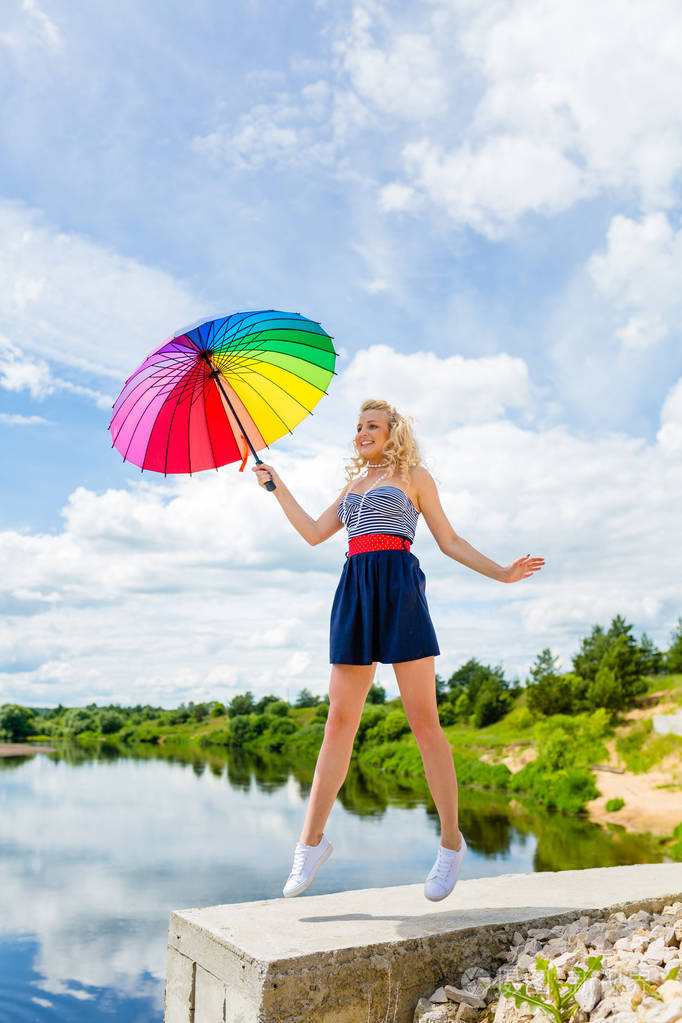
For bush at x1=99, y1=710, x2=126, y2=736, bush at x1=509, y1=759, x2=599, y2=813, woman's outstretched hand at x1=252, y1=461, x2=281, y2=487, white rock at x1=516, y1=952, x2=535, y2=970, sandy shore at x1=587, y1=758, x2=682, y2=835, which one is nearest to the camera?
white rock at x1=516, y1=952, x2=535, y2=970

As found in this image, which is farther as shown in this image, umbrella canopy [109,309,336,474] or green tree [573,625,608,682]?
green tree [573,625,608,682]

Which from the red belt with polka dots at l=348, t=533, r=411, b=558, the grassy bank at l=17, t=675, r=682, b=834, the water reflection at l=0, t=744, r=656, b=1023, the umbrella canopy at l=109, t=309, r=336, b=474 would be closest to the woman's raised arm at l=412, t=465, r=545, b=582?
the red belt with polka dots at l=348, t=533, r=411, b=558

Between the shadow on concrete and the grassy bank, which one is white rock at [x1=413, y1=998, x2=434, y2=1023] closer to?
the shadow on concrete

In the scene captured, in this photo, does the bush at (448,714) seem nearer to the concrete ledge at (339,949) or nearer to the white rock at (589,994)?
the concrete ledge at (339,949)

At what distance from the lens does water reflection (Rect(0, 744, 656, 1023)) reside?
19.8m

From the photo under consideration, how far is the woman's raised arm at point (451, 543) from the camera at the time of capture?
3510 mm

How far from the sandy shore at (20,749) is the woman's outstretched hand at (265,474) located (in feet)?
280

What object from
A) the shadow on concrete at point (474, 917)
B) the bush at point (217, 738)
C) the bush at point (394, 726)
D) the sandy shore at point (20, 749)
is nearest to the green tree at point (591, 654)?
the bush at point (394, 726)

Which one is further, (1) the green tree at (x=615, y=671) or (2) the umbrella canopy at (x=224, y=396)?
(1) the green tree at (x=615, y=671)

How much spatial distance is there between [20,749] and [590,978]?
311 ft

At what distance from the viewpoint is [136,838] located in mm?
34250

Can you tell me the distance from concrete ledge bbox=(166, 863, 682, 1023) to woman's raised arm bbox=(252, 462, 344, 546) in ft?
5.30

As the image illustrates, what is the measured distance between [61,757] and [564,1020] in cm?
8115

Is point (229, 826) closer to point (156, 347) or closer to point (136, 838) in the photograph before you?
point (136, 838)
